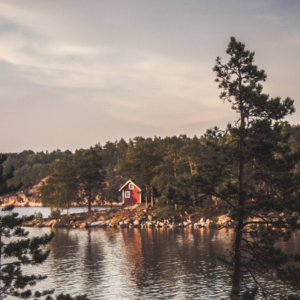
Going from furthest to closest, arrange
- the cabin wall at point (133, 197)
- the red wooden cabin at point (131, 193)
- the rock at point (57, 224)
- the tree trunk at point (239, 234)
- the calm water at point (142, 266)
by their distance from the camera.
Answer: the cabin wall at point (133, 197)
the red wooden cabin at point (131, 193)
the rock at point (57, 224)
the calm water at point (142, 266)
the tree trunk at point (239, 234)

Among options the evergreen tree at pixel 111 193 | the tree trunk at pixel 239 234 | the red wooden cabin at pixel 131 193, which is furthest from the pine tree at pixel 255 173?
the evergreen tree at pixel 111 193

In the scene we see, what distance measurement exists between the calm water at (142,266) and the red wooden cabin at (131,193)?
2951 centimetres

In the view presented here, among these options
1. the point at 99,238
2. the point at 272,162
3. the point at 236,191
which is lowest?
the point at 99,238

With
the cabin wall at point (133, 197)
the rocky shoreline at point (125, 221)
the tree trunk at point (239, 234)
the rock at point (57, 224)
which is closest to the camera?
the tree trunk at point (239, 234)

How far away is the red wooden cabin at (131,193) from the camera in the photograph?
84.9 metres

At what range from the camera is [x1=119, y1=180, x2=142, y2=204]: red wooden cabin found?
84875 millimetres

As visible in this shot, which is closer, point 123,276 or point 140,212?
point 123,276

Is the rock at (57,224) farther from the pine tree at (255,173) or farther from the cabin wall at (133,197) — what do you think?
the pine tree at (255,173)

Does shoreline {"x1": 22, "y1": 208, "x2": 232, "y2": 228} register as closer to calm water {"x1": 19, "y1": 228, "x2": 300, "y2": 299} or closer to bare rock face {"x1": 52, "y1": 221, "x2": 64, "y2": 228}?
bare rock face {"x1": 52, "y1": 221, "x2": 64, "y2": 228}

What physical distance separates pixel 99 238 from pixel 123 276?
2363cm

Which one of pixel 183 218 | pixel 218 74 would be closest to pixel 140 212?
pixel 183 218

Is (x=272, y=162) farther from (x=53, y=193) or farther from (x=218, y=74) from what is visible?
(x=53, y=193)

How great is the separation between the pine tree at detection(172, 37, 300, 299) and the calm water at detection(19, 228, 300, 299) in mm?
8562

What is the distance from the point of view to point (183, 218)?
225 ft
